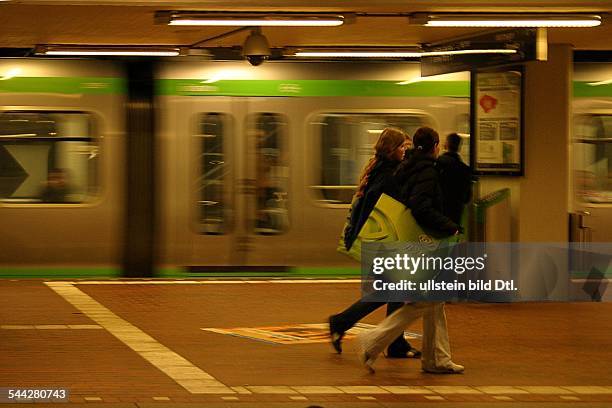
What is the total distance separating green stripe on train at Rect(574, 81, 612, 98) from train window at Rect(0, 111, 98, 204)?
6155 mm

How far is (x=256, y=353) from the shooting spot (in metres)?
10.4

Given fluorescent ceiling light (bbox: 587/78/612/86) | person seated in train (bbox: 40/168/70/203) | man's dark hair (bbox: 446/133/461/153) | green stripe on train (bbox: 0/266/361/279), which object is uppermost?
fluorescent ceiling light (bbox: 587/78/612/86)

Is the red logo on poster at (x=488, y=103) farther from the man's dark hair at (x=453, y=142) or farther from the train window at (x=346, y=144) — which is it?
the train window at (x=346, y=144)

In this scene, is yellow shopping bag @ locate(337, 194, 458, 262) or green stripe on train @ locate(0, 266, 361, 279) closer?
yellow shopping bag @ locate(337, 194, 458, 262)

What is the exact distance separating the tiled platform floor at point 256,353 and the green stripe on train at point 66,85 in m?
2.51

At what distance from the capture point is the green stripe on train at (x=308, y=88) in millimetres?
16109

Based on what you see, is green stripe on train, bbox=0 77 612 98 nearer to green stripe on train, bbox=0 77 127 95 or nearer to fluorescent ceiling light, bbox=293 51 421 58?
green stripe on train, bbox=0 77 127 95

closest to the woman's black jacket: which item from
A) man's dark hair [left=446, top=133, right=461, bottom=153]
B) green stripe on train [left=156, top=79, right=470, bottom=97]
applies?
man's dark hair [left=446, top=133, right=461, bottom=153]

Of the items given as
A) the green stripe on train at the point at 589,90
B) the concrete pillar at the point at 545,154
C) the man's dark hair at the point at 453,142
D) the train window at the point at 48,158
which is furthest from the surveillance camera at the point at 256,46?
the green stripe on train at the point at 589,90

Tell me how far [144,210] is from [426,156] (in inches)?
280

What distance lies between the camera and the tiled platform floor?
8.70m

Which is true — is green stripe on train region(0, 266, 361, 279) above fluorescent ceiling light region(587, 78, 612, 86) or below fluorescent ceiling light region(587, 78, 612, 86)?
below

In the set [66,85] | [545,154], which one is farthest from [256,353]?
[66,85]

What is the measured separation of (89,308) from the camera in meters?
13.1
